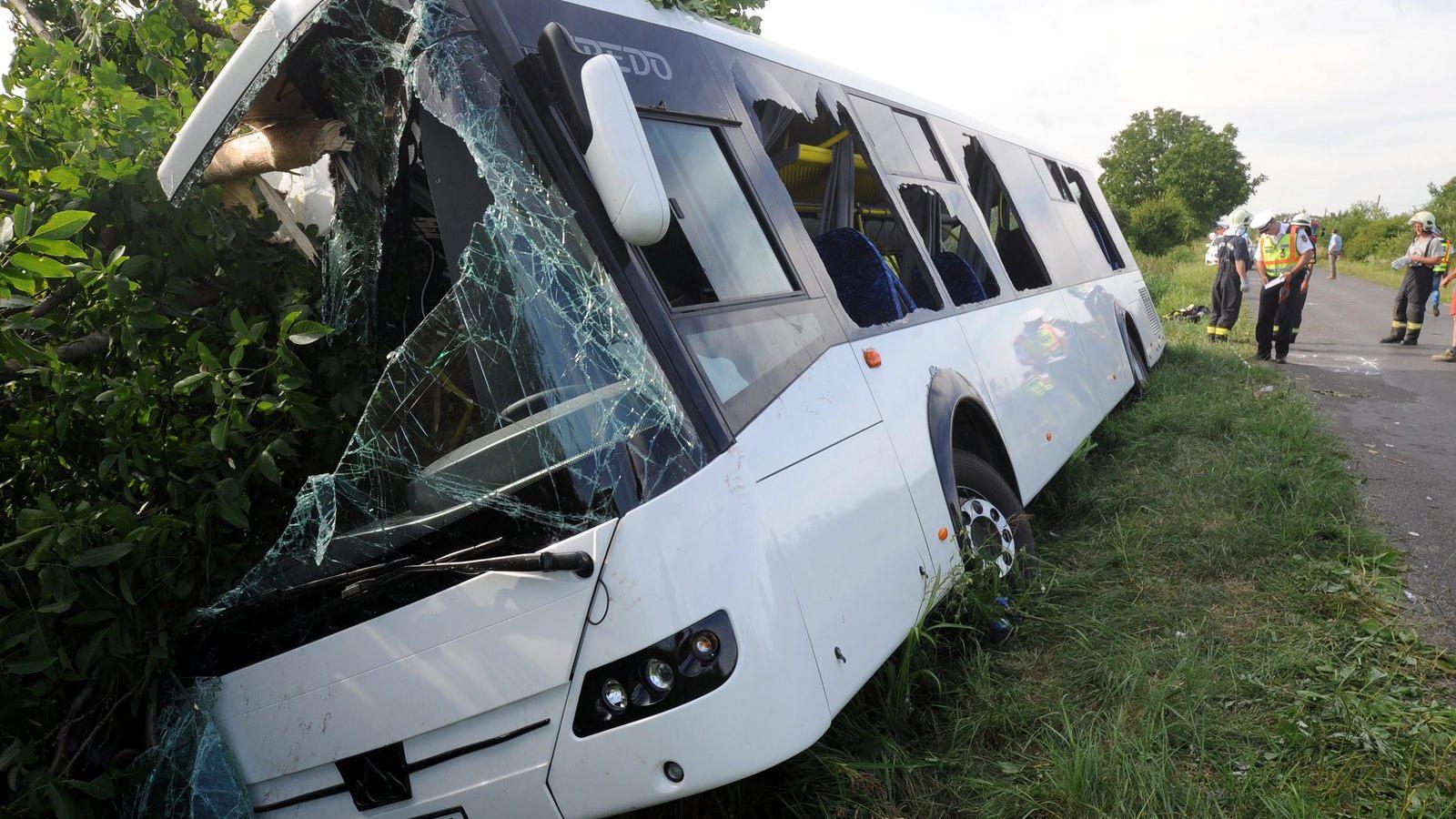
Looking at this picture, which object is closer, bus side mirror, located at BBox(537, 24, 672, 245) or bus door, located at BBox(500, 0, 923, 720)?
bus side mirror, located at BBox(537, 24, 672, 245)

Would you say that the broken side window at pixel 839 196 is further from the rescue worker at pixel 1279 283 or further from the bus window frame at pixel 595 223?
the rescue worker at pixel 1279 283

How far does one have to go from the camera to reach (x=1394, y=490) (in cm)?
521

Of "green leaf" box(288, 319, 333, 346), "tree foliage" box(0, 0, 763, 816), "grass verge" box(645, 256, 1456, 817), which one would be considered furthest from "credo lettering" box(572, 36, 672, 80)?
"grass verge" box(645, 256, 1456, 817)

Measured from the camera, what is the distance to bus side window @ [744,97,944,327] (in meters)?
3.49

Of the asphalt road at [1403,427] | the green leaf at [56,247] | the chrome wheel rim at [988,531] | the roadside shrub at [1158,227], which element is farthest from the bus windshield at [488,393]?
the roadside shrub at [1158,227]

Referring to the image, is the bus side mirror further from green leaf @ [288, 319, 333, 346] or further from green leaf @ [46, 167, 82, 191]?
green leaf @ [46, 167, 82, 191]

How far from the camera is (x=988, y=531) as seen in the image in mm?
3746

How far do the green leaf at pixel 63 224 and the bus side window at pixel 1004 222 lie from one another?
14.2 ft

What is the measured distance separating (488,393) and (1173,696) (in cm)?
238

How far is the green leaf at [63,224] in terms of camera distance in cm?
231

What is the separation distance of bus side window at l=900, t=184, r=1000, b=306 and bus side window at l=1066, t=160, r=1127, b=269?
164 inches

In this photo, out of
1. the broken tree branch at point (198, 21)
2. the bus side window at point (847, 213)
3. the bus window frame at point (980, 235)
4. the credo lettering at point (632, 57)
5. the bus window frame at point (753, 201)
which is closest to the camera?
the credo lettering at point (632, 57)

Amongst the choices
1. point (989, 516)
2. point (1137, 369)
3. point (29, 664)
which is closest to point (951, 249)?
point (989, 516)

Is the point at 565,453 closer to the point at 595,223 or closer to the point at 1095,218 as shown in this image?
the point at 595,223
